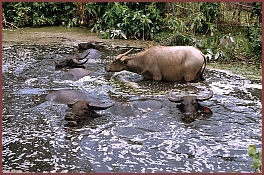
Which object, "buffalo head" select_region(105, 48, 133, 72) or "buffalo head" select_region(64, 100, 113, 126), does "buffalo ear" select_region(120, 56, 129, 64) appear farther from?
"buffalo head" select_region(64, 100, 113, 126)

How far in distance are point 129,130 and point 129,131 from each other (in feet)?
0.15

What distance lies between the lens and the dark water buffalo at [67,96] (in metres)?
7.59

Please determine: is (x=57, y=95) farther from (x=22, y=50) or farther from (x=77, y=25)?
(x=77, y=25)

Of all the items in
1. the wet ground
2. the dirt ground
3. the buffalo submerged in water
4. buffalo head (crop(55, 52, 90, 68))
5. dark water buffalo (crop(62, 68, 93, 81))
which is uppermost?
the dirt ground

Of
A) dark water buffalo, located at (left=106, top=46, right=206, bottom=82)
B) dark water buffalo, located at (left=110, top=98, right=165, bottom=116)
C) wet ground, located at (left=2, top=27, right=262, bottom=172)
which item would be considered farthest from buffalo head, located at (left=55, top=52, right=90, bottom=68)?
dark water buffalo, located at (left=110, top=98, right=165, bottom=116)

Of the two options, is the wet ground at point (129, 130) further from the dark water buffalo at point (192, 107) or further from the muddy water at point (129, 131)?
the dark water buffalo at point (192, 107)

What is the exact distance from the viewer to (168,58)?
893cm

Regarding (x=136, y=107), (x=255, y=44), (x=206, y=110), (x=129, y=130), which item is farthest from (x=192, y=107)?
(x=255, y=44)

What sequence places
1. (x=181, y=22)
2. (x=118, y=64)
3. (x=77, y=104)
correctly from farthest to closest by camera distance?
(x=181, y=22), (x=118, y=64), (x=77, y=104)

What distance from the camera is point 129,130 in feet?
20.9

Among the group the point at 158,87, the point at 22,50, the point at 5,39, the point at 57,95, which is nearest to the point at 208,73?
the point at 158,87

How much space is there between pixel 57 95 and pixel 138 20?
6.50m

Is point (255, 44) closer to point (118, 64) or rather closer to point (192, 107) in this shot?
point (118, 64)

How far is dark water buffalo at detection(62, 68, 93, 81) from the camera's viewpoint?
30.2 feet
